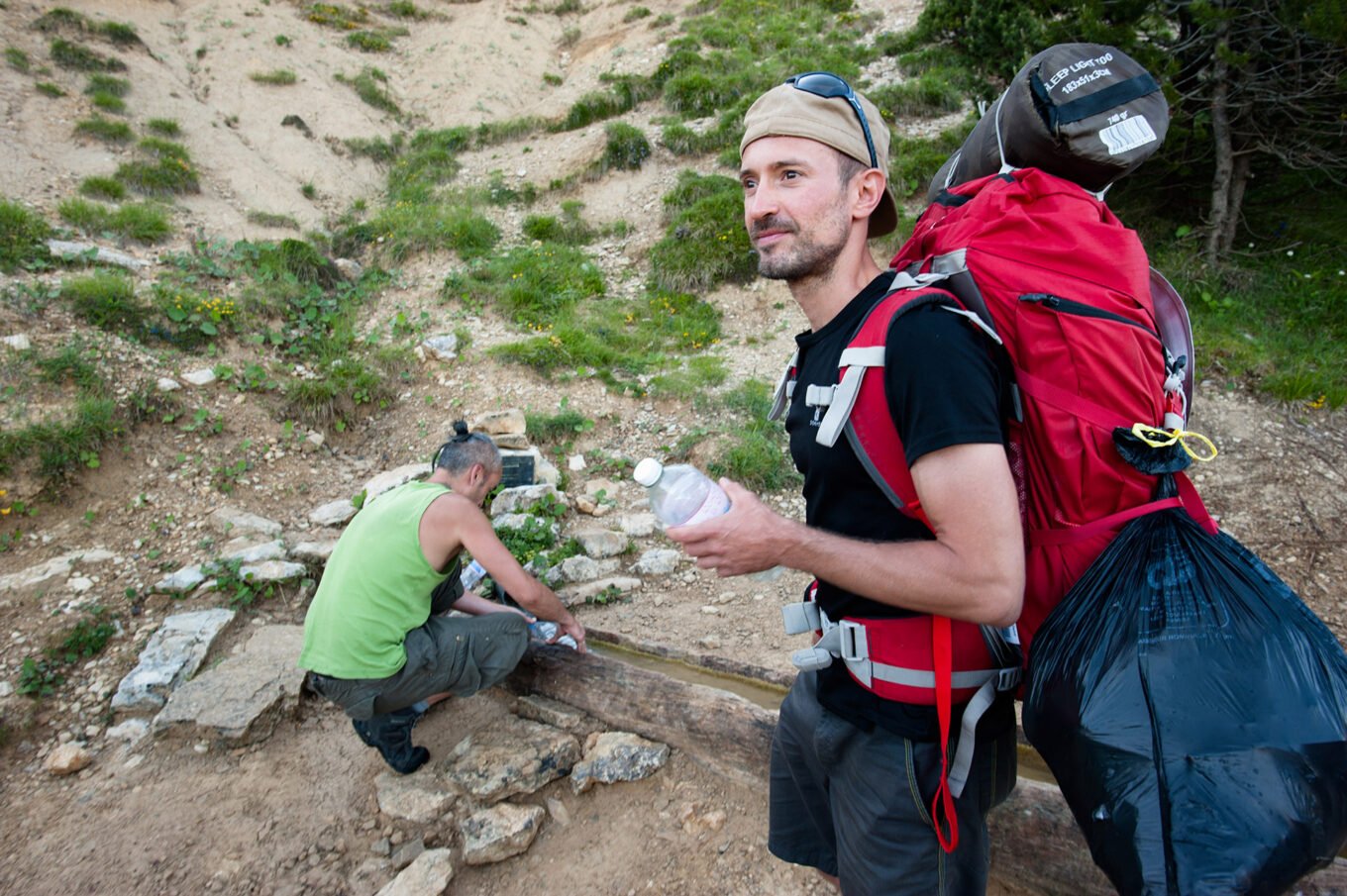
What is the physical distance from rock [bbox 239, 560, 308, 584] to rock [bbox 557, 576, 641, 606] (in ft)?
5.85

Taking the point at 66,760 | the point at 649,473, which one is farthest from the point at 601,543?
the point at 649,473

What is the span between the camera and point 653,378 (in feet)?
23.7

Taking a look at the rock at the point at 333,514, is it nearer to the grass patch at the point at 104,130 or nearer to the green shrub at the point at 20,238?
the green shrub at the point at 20,238

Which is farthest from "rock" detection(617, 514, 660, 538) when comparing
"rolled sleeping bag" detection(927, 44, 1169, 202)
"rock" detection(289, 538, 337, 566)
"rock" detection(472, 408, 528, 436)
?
"rolled sleeping bag" detection(927, 44, 1169, 202)

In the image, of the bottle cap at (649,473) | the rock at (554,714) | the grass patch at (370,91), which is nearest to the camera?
the bottle cap at (649,473)

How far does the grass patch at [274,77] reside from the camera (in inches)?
591

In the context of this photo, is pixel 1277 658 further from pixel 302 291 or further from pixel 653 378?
pixel 302 291

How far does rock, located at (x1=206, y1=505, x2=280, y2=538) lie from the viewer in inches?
206

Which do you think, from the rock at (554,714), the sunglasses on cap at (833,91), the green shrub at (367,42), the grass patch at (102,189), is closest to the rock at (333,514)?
the rock at (554,714)

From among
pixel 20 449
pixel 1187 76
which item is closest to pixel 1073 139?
pixel 20 449

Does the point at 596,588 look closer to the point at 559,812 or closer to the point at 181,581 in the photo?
A: the point at 559,812

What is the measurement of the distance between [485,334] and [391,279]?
213 centimetres

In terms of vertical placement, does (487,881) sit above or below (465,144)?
below

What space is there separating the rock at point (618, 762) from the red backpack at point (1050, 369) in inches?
71.3
